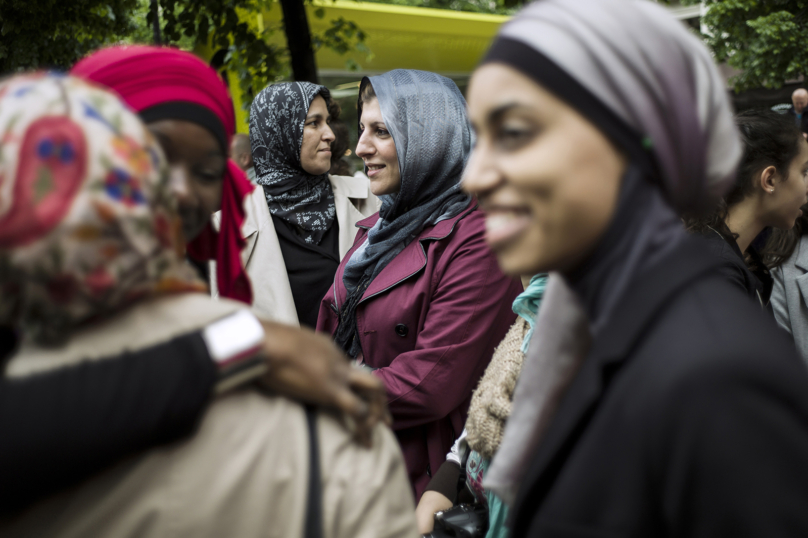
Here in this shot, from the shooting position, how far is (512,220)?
1101 mm

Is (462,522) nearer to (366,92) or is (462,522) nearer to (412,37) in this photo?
(366,92)

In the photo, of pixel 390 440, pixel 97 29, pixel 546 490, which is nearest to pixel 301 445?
pixel 390 440

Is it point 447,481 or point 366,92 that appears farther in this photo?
point 366,92

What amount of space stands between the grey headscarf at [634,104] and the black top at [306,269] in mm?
2513

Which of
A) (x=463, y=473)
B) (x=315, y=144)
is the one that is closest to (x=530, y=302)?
(x=463, y=473)

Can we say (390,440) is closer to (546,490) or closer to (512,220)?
(546,490)

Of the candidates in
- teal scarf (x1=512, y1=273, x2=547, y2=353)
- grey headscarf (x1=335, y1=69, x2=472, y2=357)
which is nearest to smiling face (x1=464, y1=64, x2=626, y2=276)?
teal scarf (x1=512, y1=273, x2=547, y2=353)

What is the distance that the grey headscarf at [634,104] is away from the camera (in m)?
1.05

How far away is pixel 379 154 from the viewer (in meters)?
2.93

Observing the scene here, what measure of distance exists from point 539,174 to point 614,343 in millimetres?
297

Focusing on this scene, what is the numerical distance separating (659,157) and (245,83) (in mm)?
5414

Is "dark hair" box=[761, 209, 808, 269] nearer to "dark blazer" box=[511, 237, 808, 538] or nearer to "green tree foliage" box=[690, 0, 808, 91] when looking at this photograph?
"dark blazer" box=[511, 237, 808, 538]

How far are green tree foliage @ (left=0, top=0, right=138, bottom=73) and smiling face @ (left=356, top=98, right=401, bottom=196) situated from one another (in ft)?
12.4

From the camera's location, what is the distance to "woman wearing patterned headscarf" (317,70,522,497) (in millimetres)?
2500
